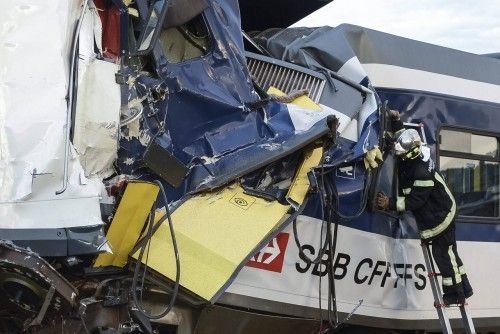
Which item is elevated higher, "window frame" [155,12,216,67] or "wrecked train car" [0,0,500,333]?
"window frame" [155,12,216,67]

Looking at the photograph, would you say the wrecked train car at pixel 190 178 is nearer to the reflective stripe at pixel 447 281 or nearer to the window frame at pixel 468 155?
the reflective stripe at pixel 447 281

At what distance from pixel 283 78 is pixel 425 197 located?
1.22 m

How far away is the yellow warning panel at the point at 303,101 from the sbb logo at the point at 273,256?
779 millimetres

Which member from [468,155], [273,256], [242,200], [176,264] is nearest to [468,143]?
[468,155]

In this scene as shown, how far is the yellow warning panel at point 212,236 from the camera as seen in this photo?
3.68 meters

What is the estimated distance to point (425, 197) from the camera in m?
4.82

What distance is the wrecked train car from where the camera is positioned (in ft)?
11.0

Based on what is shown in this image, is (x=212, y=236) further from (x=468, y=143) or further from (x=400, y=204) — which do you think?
(x=468, y=143)

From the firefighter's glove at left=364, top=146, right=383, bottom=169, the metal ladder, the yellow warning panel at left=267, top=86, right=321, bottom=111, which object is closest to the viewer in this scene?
the yellow warning panel at left=267, top=86, right=321, bottom=111

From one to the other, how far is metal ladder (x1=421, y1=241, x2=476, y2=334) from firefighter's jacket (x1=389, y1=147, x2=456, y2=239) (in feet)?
0.52

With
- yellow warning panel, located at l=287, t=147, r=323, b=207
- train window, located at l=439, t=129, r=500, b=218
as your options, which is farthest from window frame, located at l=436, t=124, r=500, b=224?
yellow warning panel, located at l=287, t=147, r=323, b=207

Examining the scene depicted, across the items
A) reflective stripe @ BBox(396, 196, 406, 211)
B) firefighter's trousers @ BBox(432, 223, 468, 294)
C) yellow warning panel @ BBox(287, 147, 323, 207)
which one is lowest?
firefighter's trousers @ BBox(432, 223, 468, 294)

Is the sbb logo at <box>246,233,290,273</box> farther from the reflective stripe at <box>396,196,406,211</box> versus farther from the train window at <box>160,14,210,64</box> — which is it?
the train window at <box>160,14,210,64</box>

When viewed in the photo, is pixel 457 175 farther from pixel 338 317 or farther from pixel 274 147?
pixel 274 147
